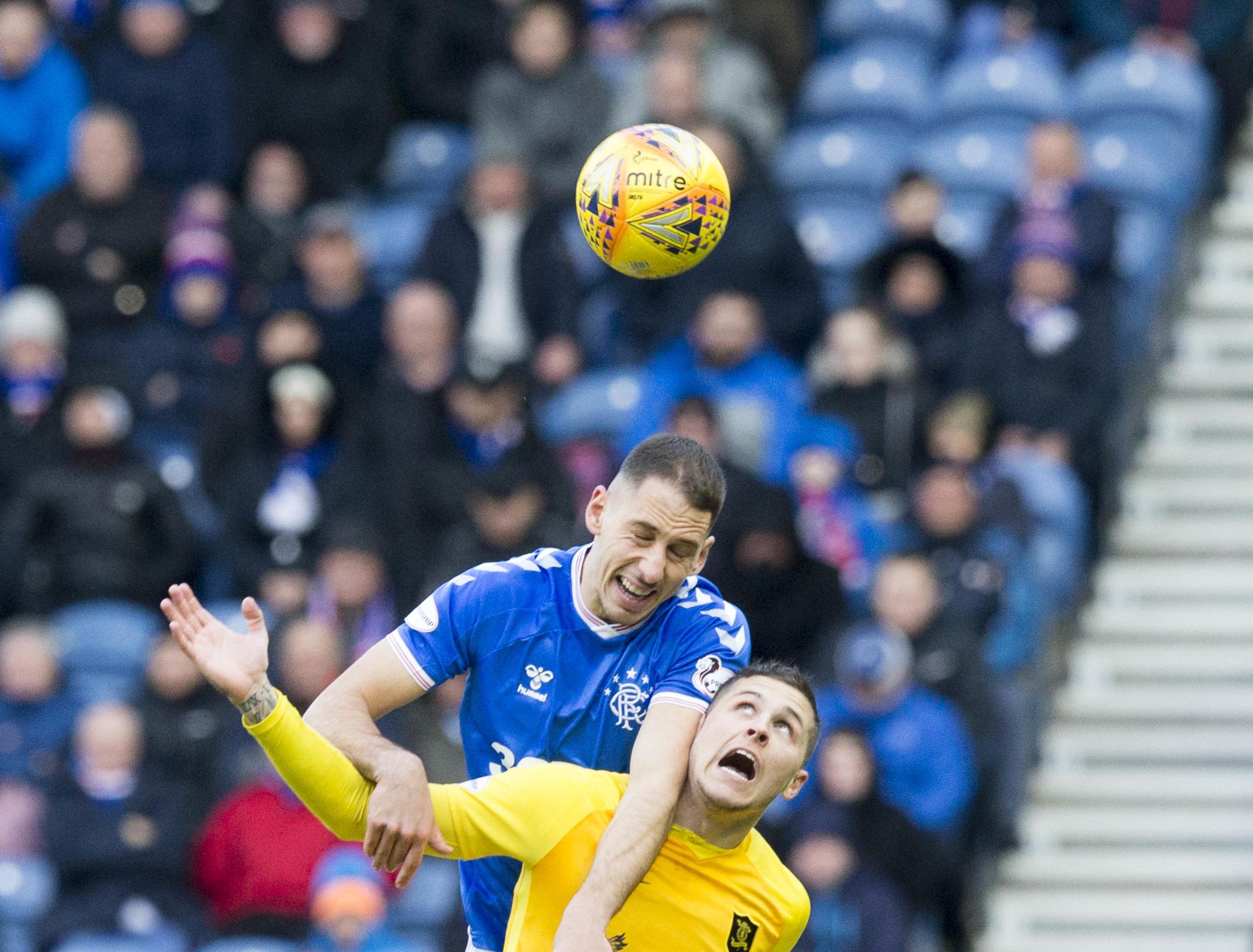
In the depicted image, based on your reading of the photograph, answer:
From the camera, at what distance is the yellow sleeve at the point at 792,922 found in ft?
21.5

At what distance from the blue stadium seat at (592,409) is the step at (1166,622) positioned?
9.07 ft

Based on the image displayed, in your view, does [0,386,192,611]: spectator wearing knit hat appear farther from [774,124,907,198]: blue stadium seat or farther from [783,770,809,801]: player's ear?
[783,770,809,801]: player's ear

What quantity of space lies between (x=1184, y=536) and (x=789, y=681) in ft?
22.7

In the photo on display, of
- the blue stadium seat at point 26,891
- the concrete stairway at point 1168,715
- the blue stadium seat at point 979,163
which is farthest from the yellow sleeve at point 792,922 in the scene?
the blue stadium seat at point 979,163

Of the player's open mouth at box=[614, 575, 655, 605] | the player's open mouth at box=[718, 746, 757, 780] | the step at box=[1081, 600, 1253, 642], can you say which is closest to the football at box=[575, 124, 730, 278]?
the player's open mouth at box=[614, 575, 655, 605]

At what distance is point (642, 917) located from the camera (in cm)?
638

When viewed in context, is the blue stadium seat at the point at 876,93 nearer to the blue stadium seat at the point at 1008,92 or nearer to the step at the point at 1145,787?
the blue stadium seat at the point at 1008,92

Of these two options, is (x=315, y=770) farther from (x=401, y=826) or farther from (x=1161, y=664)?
(x=1161, y=664)

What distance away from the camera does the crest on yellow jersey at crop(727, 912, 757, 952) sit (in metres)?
6.43

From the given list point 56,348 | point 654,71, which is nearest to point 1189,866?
point 654,71

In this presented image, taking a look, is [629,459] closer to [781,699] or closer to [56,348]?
[781,699]

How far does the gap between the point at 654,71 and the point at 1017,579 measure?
3.96 metres

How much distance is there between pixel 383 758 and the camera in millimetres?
6094

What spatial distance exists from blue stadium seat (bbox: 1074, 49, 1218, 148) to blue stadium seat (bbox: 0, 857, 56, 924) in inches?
300
